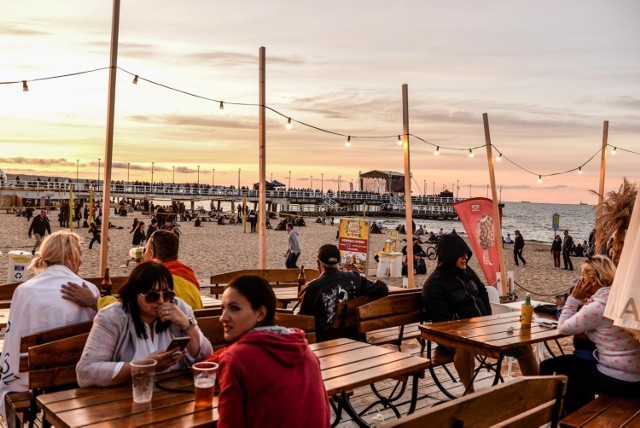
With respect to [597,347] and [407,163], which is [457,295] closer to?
[597,347]

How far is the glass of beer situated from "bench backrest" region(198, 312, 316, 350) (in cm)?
118

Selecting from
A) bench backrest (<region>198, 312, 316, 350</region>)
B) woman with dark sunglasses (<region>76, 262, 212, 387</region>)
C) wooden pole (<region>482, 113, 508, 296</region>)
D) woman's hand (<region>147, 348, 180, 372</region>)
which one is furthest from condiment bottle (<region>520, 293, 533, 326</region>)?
wooden pole (<region>482, 113, 508, 296</region>)

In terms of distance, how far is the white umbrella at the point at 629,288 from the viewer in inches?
80.7

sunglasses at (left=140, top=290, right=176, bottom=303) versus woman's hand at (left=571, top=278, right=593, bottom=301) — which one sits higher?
sunglasses at (left=140, top=290, right=176, bottom=303)

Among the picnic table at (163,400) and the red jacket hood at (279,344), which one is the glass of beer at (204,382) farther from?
the red jacket hood at (279,344)

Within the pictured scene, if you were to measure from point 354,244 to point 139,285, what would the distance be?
9.11 m

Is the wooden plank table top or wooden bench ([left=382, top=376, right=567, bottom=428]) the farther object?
the wooden plank table top

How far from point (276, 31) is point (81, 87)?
A: 4.82 metres

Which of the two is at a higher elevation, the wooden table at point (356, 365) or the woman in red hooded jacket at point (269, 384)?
the woman in red hooded jacket at point (269, 384)

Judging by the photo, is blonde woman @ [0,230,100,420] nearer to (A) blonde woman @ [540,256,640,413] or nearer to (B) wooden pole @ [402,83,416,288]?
(A) blonde woman @ [540,256,640,413]

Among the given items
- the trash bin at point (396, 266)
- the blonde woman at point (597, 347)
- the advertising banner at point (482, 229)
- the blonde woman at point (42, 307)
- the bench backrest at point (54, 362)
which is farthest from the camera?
the trash bin at point (396, 266)

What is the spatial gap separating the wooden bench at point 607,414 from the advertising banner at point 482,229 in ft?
23.8

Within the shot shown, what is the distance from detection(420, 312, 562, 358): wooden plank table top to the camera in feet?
12.6

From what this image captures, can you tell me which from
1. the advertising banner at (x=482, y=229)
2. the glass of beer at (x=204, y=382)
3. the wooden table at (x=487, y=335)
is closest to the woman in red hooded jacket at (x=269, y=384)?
the glass of beer at (x=204, y=382)
